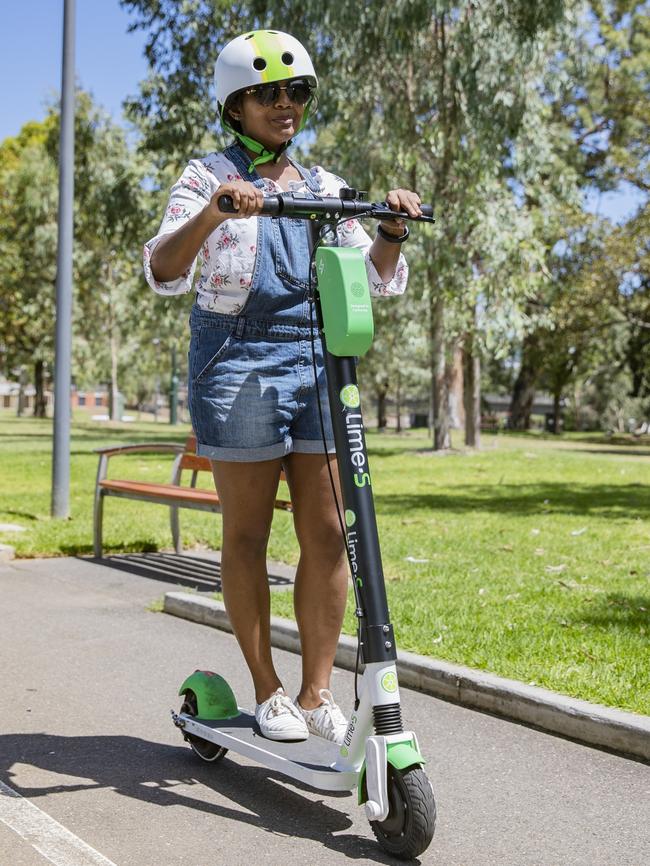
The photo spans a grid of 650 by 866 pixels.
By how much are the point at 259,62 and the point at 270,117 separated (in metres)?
0.17

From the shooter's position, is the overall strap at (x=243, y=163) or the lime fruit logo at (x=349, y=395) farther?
the overall strap at (x=243, y=163)

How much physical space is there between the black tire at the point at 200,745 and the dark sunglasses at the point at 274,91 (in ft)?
6.37

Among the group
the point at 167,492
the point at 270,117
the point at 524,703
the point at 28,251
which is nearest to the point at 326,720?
the point at 524,703

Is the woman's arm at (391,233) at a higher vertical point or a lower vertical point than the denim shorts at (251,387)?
higher

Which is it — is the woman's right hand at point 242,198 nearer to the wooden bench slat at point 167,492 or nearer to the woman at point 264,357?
the woman at point 264,357

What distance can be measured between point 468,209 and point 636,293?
1772 centimetres

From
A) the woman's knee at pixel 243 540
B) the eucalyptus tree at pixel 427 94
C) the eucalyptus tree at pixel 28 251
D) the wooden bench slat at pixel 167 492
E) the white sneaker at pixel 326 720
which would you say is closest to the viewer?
the white sneaker at pixel 326 720

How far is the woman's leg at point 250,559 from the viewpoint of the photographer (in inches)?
138

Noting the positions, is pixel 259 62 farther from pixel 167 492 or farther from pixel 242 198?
pixel 167 492

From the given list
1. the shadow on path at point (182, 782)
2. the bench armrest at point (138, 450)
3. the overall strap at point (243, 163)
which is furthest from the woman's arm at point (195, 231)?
the bench armrest at point (138, 450)

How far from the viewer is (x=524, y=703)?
436 centimetres

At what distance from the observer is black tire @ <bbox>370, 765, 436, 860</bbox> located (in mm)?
2848

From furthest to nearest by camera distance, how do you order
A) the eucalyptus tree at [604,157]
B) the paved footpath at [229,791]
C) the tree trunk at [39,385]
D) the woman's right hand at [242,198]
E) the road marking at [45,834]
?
the tree trunk at [39,385] → the eucalyptus tree at [604,157] → the paved footpath at [229,791] → the road marking at [45,834] → the woman's right hand at [242,198]

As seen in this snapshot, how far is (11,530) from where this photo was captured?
9578 mm
